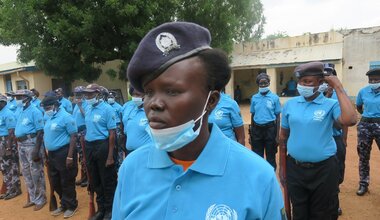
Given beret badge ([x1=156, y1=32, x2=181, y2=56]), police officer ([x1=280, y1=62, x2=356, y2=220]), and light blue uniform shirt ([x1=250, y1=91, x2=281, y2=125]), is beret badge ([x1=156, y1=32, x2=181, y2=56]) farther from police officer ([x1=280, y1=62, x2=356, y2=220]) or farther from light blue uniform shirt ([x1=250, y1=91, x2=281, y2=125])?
light blue uniform shirt ([x1=250, y1=91, x2=281, y2=125])

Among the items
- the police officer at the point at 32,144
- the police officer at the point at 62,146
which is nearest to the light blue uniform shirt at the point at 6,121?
the police officer at the point at 32,144

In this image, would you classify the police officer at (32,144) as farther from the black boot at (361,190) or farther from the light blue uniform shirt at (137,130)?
the black boot at (361,190)

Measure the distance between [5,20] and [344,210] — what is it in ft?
47.0

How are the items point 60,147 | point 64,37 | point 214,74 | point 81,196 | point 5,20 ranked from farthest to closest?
1. point 5,20
2. point 64,37
3. point 81,196
4. point 60,147
5. point 214,74

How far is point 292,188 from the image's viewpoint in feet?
11.6

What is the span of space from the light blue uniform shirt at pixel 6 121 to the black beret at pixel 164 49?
6688 mm

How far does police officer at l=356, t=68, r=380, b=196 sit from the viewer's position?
5551mm

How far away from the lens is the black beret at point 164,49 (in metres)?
1.29

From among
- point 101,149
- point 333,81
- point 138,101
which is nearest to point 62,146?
point 101,149

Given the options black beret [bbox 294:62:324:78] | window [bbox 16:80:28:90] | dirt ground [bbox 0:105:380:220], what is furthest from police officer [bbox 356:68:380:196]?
window [bbox 16:80:28:90]

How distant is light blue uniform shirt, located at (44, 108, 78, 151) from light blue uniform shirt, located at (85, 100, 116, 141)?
0.40 metres

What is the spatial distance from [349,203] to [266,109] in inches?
87.9

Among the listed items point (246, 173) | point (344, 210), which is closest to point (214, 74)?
point (246, 173)

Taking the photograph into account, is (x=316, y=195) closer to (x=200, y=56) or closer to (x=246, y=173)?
(x=246, y=173)
